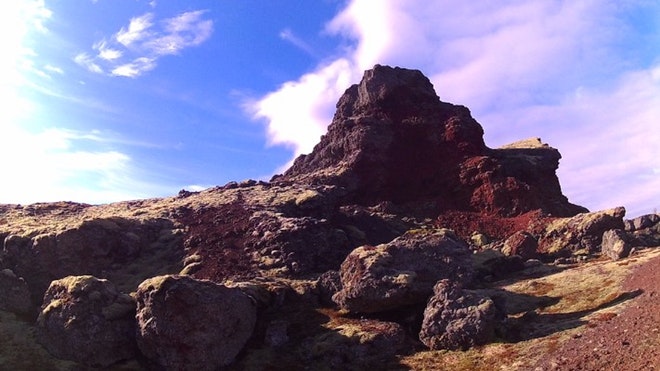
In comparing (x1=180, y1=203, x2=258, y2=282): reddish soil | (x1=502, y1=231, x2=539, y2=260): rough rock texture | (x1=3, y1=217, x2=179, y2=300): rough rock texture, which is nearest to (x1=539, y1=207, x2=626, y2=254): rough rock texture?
(x1=502, y1=231, x2=539, y2=260): rough rock texture

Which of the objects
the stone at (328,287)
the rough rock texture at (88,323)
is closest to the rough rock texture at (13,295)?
the rough rock texture at (88,323)

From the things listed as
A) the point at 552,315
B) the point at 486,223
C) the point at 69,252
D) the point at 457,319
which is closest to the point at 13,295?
the point at 69,252

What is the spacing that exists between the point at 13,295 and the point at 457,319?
38286mm

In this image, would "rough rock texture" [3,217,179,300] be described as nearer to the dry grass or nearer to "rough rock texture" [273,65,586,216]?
the dry grass

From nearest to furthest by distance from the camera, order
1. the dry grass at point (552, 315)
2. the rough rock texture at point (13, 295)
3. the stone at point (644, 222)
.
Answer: the dry grass at point (552, 315) < the rough rock texture at point (13, 295) < the stone at point (644, 222)

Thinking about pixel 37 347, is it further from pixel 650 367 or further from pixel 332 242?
pixel 650 367

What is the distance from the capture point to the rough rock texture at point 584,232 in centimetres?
5809

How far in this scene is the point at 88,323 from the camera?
38531 mm

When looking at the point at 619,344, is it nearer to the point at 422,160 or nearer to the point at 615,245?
the point at 615,245

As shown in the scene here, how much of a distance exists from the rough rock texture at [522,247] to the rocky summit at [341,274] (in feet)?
1.01

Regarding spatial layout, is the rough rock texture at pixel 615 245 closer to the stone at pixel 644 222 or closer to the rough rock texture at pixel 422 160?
the stone at pixel 644 222

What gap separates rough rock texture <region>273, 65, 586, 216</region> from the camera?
89.4m

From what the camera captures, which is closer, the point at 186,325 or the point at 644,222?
the point at 186,325

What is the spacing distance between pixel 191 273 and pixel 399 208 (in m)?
44.6
